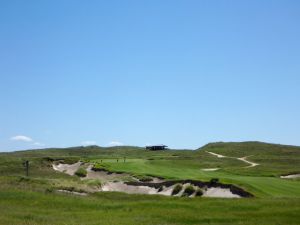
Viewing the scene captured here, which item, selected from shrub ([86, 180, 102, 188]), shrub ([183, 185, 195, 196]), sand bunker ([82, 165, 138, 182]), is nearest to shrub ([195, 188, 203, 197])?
shrub ([183, 185, 195, 196])

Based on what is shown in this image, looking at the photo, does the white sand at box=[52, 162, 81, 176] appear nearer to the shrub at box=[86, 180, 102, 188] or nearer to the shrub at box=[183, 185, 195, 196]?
the shrub at box=[86, 180, 102, 188]

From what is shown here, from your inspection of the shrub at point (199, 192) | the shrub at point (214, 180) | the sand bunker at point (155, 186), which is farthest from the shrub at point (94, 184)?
the shrub at point (214, 180)

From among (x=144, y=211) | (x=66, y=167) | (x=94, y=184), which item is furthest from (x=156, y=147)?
(x=144, y=211)

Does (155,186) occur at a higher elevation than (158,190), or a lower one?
higher

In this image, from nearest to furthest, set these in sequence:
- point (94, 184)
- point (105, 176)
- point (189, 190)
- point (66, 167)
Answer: point (189, 190), point (94, 184), point (105, 176), point (66, 167)

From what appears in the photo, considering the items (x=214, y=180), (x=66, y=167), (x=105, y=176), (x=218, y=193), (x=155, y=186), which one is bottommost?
(x=218, y=193)

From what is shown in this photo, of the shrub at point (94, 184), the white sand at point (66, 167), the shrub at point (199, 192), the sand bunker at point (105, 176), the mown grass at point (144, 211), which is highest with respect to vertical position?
the white sand at point (66, 167)

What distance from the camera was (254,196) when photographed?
127ft

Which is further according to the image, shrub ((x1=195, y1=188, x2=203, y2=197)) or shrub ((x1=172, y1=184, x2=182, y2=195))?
shrub ((x1=172, y1=184, x2=182, y2=195))

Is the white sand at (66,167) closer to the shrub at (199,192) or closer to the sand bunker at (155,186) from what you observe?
the sand bunker at (155,186)

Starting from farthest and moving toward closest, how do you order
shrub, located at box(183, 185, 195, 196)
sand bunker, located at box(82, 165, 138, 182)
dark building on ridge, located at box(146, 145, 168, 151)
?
dark building on ridge, located at box(146, 145, 168, 151)
sand bunker, located at box(82, 165, 138, 182)
shrub, located at box(183, 185, 195, 196)

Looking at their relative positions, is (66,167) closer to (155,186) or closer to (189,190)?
(155,186)

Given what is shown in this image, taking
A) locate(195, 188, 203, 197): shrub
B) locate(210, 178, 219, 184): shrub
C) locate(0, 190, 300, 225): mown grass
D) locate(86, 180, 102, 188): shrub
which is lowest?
locate(0, 190, 300, 225): mown grass

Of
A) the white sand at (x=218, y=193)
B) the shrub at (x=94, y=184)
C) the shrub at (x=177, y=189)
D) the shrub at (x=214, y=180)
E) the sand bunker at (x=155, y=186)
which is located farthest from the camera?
the shrub at (x=94, y=184)
